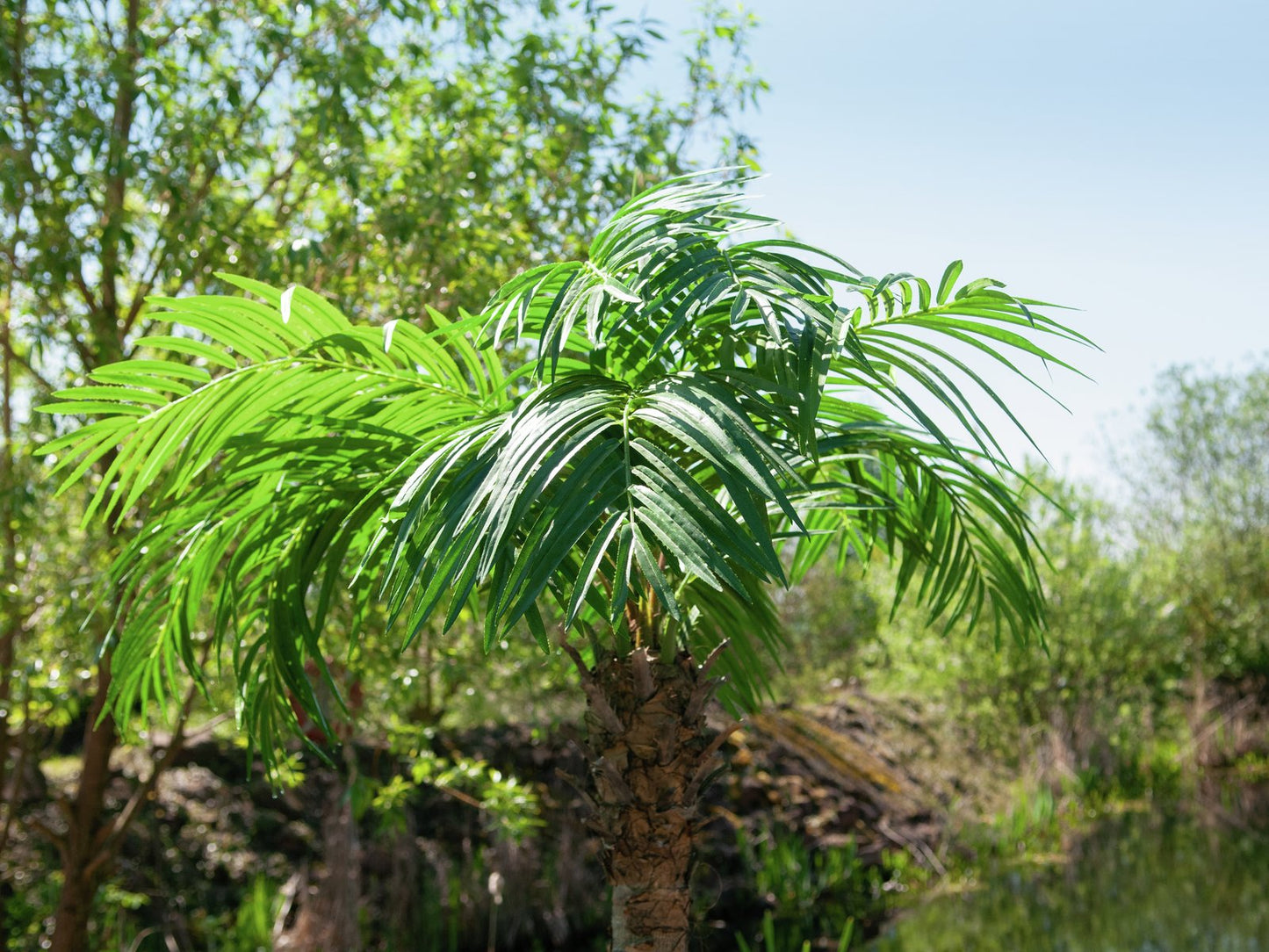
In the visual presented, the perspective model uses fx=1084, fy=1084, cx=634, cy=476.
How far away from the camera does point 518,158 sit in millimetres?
4797

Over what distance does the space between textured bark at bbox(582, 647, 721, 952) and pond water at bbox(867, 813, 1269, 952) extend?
443 cm

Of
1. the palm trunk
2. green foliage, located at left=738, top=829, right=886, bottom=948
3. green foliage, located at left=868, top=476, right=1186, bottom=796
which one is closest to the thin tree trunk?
the palm trunk

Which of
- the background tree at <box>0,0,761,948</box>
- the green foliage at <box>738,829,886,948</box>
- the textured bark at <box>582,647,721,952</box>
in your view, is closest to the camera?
the textured bark at <box>582,647,721,952</box>

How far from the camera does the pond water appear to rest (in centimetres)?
635

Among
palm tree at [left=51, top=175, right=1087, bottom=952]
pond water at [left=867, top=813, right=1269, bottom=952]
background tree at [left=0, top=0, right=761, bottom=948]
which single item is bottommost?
pond water at [left=867, top=813, right=1269, bottom=952]

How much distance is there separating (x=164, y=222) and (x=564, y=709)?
4.28 meters

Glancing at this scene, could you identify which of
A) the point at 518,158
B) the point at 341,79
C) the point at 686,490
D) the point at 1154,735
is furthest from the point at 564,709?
the point at 1154,735

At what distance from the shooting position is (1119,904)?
7090mm

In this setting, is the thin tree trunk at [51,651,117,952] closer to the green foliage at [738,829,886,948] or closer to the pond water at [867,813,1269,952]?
the green foliage at [738,829,886,948]

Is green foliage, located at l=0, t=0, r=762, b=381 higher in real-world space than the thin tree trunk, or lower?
higher

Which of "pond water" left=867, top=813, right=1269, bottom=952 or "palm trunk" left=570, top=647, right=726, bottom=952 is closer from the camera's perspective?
"palm trunk" left=570, top=647, right=726, bottom=952

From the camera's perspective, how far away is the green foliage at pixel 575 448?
188cm

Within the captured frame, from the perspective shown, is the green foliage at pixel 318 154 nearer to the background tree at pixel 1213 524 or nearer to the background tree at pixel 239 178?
the background tree at pixel 239 178

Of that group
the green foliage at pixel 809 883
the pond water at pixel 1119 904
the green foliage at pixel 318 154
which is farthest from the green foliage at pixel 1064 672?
the green foliage at pixel 318 154
